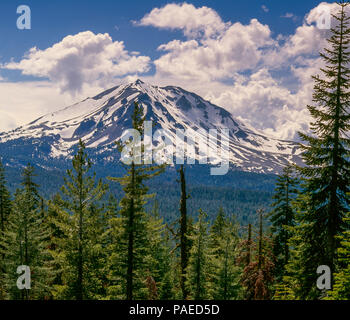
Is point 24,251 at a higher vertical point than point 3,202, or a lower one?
lower

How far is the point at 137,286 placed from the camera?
2125 cm

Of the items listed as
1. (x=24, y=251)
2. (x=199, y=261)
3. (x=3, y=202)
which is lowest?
(x=199, y=261)

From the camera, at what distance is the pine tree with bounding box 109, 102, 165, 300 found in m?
18.0

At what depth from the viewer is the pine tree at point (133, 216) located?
59.2 ft

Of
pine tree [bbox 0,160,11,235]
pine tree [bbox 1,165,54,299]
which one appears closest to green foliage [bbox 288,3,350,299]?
pine tree [bbox 1,165,54,299]

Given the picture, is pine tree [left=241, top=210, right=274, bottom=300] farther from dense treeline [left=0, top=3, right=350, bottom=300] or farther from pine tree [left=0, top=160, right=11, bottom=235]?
pine tree [left=0, top=160, right=11, bottom=235]

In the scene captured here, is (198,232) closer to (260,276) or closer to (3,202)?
(260,276)

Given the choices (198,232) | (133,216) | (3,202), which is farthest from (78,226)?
(3,202)

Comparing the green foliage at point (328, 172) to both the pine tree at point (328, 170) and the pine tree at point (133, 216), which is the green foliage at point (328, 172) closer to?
the pine tree at point (328, 170)

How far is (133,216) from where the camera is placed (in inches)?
730

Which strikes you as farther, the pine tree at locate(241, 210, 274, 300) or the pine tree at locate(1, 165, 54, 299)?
the pine tree at locate(1, 165, 54, 299)

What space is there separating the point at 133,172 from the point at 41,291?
17.8m

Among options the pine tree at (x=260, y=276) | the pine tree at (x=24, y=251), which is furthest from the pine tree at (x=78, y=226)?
the pine tree at (x=260, y=276)
